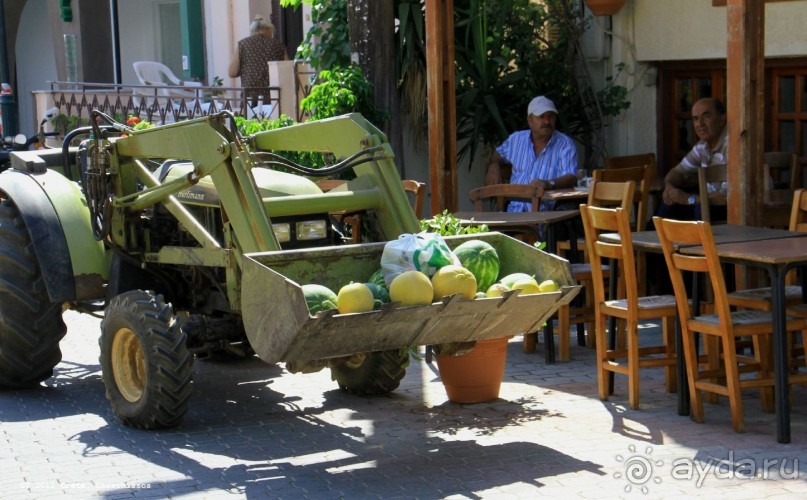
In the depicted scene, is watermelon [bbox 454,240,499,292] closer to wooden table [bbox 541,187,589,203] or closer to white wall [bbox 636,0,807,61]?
wooden table [bbox 541,187,589,203]

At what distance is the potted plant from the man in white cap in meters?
3.29

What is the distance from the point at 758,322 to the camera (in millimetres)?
6734

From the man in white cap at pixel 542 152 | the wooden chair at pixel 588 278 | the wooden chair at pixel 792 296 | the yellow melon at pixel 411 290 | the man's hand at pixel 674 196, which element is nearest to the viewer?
the yellow melon at pixel 411 290

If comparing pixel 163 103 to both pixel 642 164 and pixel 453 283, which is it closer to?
pixel 642 164

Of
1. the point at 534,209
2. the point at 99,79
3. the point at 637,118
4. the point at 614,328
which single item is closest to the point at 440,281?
the point at 614,328

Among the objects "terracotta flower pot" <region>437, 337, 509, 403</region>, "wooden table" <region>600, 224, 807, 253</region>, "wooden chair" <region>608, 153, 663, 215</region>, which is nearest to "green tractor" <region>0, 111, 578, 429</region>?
"terracotta flower pot" <region>437, 337, 509, 403</region>

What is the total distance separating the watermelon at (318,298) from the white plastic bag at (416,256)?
33cm

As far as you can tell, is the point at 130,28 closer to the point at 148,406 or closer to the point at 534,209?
the point at 534,209

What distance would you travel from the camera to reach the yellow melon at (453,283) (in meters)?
6.18

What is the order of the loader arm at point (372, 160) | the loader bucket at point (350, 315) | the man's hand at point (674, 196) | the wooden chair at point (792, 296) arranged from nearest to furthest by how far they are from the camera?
the loader bucket at point (350, 315), the wooden chair at point (792, 296), the loader arm at point (372, 160), the man's hand at point (674, 196)

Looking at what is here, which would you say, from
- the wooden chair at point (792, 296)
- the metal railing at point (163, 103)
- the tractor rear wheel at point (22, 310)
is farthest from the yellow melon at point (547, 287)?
the metal railing at point (163, 103)

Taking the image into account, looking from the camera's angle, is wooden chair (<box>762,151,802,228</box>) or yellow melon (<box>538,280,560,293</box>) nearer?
yellow melon (<box>538,280,560,293</box>)

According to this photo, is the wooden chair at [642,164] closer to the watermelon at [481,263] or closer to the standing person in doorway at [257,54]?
the watermelon at [481,263]

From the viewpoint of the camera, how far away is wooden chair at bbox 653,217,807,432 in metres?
6.59
